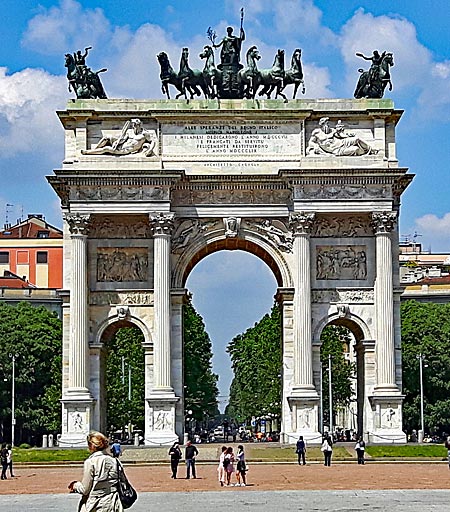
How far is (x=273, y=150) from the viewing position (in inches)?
2554

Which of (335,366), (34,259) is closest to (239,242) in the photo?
(335,366)

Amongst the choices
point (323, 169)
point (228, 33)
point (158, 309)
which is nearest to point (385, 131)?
point (323, 169)

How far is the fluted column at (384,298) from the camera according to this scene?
63.3 metres

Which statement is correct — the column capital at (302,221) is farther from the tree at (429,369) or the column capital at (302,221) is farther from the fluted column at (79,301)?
the tree at (429,369)

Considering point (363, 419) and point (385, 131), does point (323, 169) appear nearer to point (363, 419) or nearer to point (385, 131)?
point (385, 131)

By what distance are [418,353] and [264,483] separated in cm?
5359

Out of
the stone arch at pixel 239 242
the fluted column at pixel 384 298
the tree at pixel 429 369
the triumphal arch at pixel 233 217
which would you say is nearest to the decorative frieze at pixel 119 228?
the triumphal arch at pixel 233 217

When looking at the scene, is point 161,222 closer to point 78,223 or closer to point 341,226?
point 78,223

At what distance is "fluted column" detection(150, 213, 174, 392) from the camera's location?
6312 cm

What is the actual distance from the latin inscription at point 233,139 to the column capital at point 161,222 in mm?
3550

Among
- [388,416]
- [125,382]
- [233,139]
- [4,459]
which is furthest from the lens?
[125,382]

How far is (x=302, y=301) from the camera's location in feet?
209

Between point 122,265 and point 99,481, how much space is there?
155 ft

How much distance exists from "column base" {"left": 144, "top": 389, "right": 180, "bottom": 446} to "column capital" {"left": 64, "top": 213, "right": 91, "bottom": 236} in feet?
29.3
